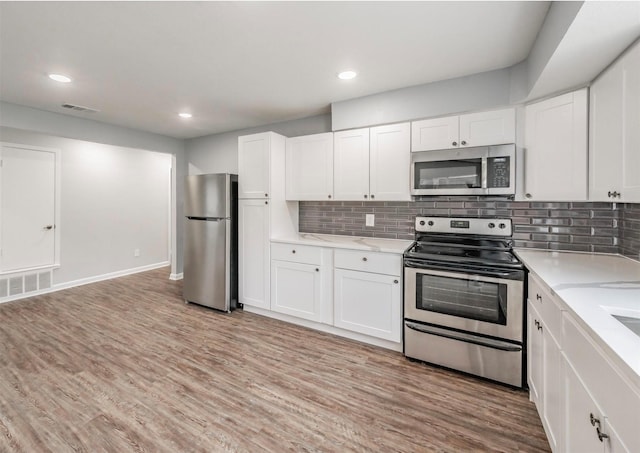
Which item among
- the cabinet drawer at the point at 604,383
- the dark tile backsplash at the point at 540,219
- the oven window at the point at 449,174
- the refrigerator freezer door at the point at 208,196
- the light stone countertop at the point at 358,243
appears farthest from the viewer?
the refrigerator freezer door at the point at 208,196

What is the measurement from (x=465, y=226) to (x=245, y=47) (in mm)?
2312

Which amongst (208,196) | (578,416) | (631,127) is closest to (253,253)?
(208,196)

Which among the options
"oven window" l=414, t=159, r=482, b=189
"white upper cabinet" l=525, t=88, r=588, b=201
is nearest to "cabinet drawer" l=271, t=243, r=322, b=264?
"oven window" l=414, t=159, r=482, b=189

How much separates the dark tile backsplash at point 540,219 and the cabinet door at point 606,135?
0.38 m

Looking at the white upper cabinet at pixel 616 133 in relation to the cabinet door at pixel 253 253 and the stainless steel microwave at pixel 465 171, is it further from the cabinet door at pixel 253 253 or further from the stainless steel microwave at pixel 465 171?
the cabinet door at pixel 253 253

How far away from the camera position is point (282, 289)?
3.34 m

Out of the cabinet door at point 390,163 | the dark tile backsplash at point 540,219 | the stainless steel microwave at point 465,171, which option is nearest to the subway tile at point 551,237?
the dark tile backsplash at point 540,219

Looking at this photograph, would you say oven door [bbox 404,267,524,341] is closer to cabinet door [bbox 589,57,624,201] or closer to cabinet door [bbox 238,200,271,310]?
cabinet door [bbox 589,57,624,201]

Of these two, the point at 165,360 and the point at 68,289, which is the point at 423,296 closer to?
the point at 165,360

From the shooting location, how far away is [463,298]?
2.29 m

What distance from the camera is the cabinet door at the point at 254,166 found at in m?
3.44

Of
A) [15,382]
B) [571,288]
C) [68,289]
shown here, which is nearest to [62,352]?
[15,382]

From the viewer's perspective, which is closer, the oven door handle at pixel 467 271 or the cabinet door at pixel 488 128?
the oven door handle at pixel 467 271

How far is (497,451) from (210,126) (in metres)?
4.51
